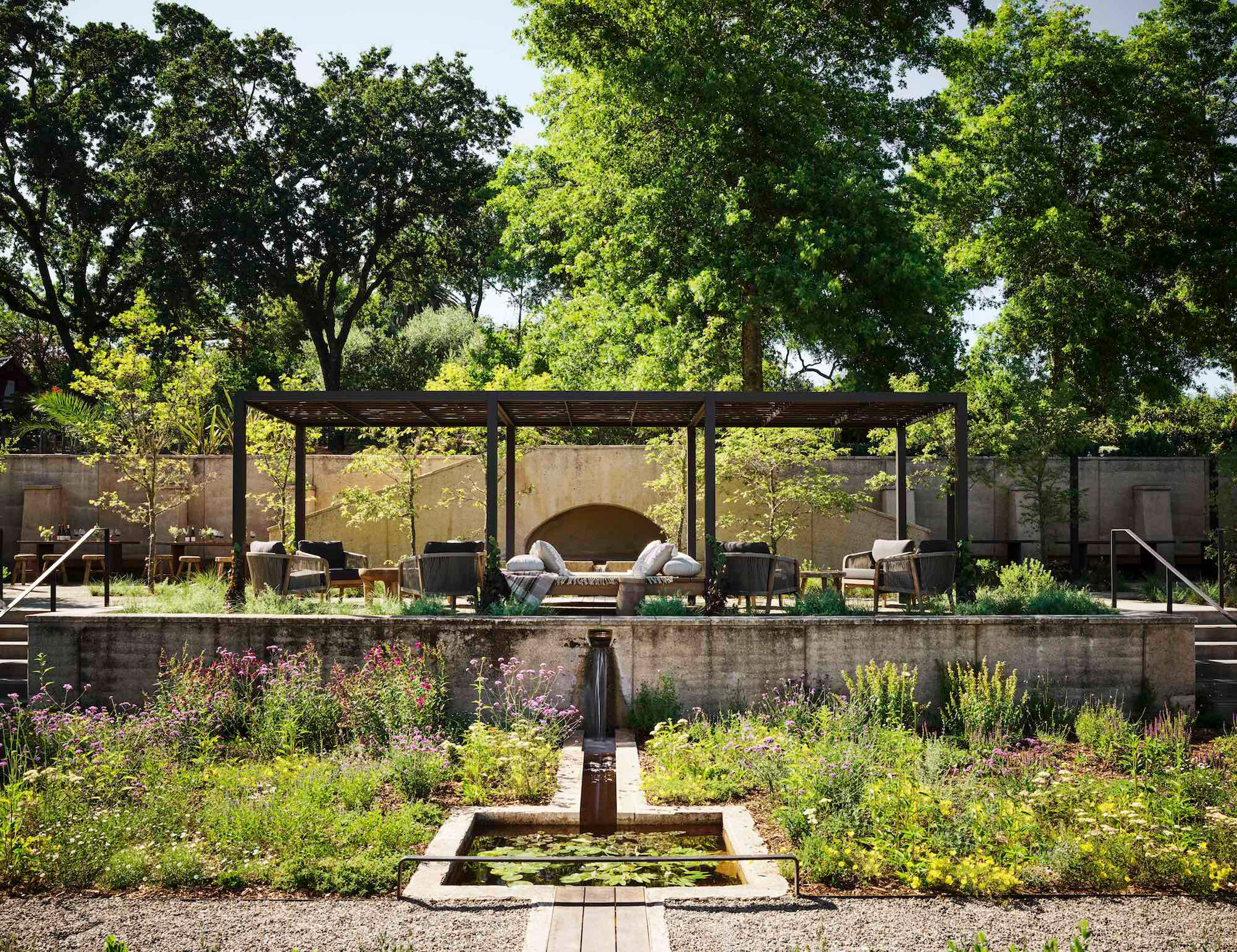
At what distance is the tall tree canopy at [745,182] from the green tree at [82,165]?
38.4 feet

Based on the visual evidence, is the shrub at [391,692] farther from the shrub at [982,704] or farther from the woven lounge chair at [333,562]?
the shrub at [982,704]

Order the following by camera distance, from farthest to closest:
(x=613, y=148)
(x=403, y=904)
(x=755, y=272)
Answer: (x=613, y=148)
(x=755, y=272)
(x=403, y=904)

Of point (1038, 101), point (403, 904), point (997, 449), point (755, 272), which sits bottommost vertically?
point (403, 904)

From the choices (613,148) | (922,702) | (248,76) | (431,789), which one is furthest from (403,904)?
(248,76)

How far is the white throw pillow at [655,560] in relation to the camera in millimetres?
9938

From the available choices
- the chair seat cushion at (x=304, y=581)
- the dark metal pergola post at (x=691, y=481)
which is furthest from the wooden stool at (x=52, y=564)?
the dark metal pergola post at (x=691, y=481)

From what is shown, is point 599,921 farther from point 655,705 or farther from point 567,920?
point 655,705

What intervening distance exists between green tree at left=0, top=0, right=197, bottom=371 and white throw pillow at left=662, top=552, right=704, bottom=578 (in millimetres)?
17840

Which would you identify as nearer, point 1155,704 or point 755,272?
point 1155,704

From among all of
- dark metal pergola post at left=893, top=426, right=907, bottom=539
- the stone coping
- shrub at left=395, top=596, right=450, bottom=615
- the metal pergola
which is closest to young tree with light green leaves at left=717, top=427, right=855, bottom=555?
the metal pergola

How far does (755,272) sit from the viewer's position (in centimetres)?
1388

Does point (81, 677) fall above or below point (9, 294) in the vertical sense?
below

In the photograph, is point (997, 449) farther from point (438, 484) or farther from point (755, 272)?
point (438, 484)

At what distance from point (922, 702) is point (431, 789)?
14.2 ft
